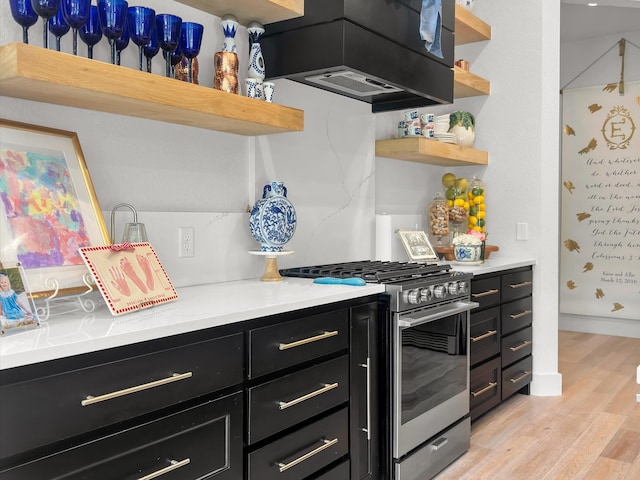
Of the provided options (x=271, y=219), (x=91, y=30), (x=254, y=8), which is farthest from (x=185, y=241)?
(x=254, y=8)

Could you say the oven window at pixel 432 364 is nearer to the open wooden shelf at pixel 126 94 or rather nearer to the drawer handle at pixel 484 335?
the drawer handle at pixel 484 335

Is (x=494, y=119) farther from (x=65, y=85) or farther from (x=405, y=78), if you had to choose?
(x=65, y=85)

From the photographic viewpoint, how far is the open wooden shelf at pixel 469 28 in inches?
143

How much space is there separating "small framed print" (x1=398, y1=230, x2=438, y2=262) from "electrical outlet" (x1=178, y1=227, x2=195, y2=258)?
1.43m

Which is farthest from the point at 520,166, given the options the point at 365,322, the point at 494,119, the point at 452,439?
the point at 365,322

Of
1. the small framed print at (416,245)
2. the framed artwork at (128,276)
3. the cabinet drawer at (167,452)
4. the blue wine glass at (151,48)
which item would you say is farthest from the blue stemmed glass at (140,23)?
the small framed print at (416,245)

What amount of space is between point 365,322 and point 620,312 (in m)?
4.12

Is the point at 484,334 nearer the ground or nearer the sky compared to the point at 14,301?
nearer the ground

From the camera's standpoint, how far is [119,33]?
1755mm

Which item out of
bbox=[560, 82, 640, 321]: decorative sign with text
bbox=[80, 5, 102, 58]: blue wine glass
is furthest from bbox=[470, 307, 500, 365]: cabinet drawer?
bbox=[560, 82, 640, 321]: decorative sign with text

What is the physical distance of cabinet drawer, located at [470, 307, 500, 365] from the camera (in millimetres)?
3041

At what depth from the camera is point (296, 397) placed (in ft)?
6.03

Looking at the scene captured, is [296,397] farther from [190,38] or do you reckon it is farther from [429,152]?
[429,152]

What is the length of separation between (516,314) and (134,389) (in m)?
2.73
